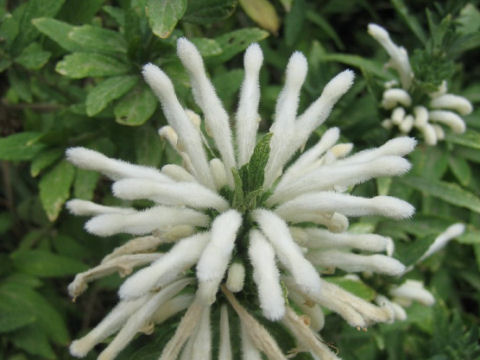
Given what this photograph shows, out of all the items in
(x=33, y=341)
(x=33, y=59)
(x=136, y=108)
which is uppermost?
(x=33, y=59)

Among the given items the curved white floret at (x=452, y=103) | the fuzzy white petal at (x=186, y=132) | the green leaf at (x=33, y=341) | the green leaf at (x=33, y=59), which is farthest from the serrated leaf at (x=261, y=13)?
the green leaf at (x=33, y=341)

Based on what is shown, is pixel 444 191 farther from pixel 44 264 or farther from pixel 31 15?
pixel 31 15

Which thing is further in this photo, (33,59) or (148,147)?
(148,147)

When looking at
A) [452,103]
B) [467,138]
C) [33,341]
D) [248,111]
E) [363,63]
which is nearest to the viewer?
[248,111]

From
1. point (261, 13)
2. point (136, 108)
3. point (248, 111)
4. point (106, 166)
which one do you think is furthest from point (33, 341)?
point (261, 13)

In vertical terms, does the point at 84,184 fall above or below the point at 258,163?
below

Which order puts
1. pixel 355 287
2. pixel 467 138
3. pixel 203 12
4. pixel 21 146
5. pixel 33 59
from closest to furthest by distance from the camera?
pixel 355 287 < pixel 203 12 < pixel 33 59 < pixel 21 146 < pixel 467 138

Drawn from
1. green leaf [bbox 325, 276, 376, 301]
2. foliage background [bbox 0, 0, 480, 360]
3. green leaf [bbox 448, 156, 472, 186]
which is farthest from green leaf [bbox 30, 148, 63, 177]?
green leaf [bbox 448, 156, 472, 186]
